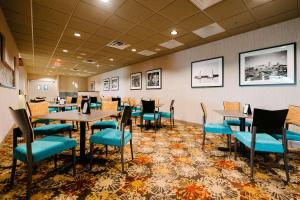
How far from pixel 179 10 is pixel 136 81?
5.43m

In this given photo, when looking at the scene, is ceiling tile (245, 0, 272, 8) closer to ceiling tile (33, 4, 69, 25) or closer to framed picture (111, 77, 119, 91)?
ceiling tile (33, 4, 69, 25)

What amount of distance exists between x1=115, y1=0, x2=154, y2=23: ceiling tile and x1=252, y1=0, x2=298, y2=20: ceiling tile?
7.16ft

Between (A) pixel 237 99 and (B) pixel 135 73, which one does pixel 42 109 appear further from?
(B) pixel 135 73

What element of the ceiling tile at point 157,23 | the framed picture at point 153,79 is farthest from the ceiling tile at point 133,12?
the framed picture at point 153,79

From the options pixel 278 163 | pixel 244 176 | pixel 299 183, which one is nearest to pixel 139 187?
pixel 244 176

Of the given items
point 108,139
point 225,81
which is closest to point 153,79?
point 225,81

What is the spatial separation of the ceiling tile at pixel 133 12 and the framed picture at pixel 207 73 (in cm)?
269

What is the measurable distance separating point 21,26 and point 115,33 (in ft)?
7.67

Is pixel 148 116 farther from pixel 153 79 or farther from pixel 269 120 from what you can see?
pixel 153 79

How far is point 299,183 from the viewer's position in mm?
1969

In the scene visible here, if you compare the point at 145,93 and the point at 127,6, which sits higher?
the point at 127,6

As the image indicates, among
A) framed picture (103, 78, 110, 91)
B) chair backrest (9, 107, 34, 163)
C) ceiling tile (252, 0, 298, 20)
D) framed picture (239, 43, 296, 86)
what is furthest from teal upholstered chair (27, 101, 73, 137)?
framed picture (103, 78, 110, 91)

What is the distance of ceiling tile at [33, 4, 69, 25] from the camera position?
10.1 ft

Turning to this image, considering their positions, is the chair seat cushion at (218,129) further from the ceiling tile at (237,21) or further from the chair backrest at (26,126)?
the chair backrest at (26,126)
